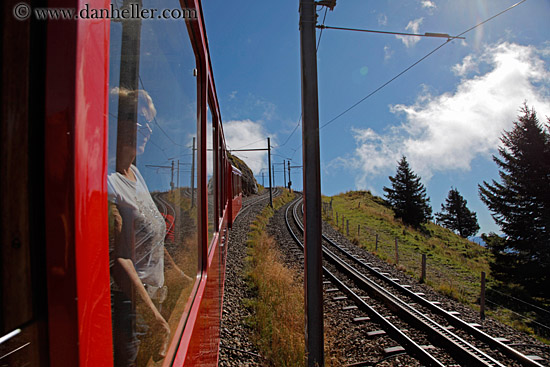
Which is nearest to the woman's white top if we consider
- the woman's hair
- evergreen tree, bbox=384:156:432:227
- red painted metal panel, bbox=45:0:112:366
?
the woman's hair

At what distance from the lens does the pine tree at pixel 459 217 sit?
55.8 meters

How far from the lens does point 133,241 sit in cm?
115

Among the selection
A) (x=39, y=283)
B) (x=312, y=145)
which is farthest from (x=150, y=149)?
(x=312, y=145)

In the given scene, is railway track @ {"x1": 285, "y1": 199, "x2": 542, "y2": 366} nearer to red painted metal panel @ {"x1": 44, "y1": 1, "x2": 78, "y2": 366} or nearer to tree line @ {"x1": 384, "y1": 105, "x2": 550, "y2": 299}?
red painted metal panel @ {"x1": 44, "y1": 1, "x2": 78, "y2": 366}

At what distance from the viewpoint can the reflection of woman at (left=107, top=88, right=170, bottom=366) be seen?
1.01 metres

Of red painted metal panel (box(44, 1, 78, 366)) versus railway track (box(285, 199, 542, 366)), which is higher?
red painted metal panel (box(44, 1, 78, 366))

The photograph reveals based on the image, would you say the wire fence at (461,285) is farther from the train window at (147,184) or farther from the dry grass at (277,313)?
the train window at (147,184)

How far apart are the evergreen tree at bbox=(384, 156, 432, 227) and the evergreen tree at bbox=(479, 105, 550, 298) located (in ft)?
68.3

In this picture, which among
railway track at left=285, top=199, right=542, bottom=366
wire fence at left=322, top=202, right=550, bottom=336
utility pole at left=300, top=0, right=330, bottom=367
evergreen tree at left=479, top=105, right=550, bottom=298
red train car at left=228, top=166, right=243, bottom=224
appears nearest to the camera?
utility pole at left=300, top=0, right=330, bottom=367

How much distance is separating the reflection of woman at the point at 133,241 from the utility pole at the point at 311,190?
3.19 m

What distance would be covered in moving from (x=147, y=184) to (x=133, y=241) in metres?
0.26

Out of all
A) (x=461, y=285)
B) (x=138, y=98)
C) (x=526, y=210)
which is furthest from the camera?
(x=526, y=210)

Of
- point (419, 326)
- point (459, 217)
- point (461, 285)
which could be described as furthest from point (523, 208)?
point (459, 217)

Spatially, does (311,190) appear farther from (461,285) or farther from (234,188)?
(461,285)
